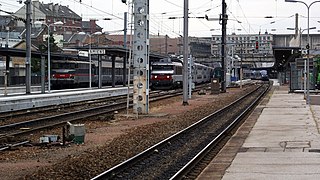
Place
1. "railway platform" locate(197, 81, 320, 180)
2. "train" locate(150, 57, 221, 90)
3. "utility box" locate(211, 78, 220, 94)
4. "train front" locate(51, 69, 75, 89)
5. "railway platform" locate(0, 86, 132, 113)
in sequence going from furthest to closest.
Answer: "train front" locate(51, 69, 75, 89), "train" locate(150, 57, 221, 90), "utility box" locate(211, 78, 220, 94), "railway platform" locate(0, 86, 132, 113), "railway platform" locate(197, 81, 320, 180)

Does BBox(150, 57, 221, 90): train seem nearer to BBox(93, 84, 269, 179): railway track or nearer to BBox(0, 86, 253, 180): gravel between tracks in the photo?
BBox(0, 86, 253, 180): gravel between tracks

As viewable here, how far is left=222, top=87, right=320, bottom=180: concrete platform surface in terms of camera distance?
1258 centimetres

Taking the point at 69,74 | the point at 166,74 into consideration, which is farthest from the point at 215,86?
the point at 69,74

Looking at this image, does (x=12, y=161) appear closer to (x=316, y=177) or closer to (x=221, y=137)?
(x=316, y=177)

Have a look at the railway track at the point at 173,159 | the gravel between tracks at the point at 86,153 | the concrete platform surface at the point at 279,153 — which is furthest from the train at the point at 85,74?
the railway track at the point at 173,159

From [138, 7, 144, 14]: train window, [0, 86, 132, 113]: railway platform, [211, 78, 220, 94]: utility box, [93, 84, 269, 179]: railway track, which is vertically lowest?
[93, 84, 269, 179]: railway track

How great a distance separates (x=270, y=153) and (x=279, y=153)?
239 millimetres

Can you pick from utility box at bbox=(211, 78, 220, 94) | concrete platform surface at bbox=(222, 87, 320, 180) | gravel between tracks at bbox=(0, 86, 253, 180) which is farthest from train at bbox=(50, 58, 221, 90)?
gravel between tracks at bbox=(0, 86, 253, 180)

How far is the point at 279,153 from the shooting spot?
634 inches

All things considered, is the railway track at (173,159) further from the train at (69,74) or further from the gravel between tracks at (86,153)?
the train at (69,74)

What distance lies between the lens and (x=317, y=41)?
131125 mm

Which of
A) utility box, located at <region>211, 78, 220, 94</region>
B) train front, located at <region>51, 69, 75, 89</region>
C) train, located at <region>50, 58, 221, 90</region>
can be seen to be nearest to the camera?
utility box, located at <region>211, 78, 220, 94</region>

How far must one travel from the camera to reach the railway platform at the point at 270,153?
12703mm

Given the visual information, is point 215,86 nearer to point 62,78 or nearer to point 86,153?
point 62,78
